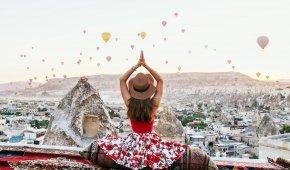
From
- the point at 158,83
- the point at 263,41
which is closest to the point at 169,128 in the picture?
the point at 263,41

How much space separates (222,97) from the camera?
378 feet

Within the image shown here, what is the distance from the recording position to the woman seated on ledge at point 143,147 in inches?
110

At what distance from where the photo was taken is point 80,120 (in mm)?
11906

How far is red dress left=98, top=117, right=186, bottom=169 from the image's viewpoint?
2.79m

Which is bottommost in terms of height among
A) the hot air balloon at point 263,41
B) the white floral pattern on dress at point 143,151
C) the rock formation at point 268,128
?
the rock formation at point 268,128

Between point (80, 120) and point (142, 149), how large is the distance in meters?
9.23

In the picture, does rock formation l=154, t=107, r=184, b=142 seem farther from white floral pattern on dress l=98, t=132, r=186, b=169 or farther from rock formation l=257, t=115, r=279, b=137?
white floral pattern on dress l=98, t=132, r=186, b=169

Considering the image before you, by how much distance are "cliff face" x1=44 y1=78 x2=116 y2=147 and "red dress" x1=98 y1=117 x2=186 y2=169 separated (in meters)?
8.12

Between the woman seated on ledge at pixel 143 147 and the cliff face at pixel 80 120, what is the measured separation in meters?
8.11

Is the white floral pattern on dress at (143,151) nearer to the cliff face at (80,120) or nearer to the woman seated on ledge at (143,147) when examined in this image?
the woman seated on ledge at (143,147)

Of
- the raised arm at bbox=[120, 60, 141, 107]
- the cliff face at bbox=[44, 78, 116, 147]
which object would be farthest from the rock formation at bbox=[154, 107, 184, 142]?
the raised arm at bbox=[120, 60, 141, 107]

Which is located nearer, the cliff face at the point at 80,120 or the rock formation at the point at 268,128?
the cliff face at the point at 80,120

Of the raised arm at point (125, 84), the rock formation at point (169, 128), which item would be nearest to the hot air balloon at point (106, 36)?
the rock formation at point (169, 128)

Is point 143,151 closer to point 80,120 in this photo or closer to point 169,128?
point 80,120
